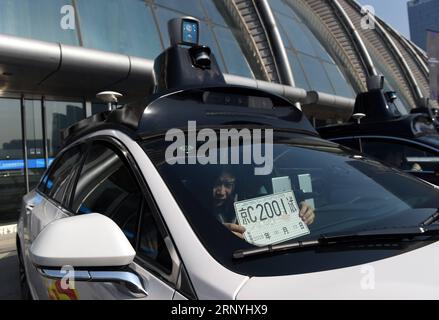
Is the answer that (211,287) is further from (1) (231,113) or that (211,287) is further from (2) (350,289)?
(1) (231,113)

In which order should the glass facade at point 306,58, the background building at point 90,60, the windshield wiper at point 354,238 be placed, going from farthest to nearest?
the glass facade at point 306,58 → the background building at point 90,60 → the windshield wiper at point 354,238

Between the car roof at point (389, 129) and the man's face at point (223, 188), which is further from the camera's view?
the car roof at point (389, 129)

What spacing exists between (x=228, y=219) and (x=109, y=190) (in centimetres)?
69

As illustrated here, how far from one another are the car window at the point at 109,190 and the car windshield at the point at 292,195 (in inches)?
8.0

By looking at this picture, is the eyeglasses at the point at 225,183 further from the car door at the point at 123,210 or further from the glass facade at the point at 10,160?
the glass facade at the point at 10,160

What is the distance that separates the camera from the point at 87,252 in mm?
1389

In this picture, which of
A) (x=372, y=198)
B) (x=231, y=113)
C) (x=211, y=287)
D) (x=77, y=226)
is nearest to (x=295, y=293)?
(x=211, y=287)

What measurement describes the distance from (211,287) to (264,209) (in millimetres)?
620

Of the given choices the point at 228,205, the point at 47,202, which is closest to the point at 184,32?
the point at 47,202

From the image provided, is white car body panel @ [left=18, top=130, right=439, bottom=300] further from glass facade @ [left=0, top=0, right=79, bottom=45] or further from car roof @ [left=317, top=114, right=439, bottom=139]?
glass facade @ [left=0, top=0, right=79, bottom=45]

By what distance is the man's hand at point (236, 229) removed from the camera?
1.60 metres

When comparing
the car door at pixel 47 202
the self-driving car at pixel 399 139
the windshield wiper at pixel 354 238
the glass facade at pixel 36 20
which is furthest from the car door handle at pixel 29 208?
the glass facade at pixel 36 20

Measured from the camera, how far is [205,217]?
1524 mm

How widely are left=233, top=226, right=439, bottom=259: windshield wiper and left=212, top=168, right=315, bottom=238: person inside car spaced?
0.17m
